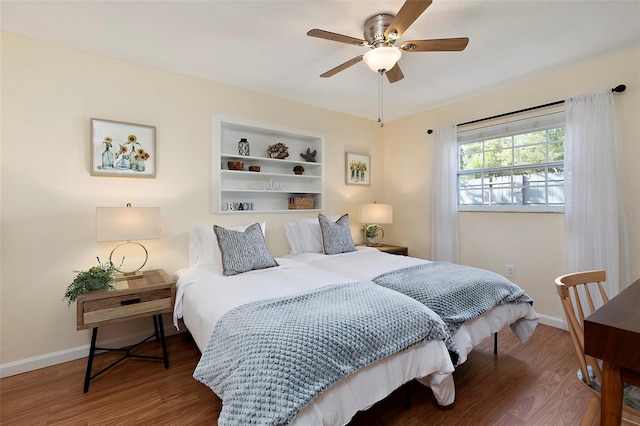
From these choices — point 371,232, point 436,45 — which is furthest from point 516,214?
point 436,45

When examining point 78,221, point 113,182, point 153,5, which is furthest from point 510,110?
point 78,221

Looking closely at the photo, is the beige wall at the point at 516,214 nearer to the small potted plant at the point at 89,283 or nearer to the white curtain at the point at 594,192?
the white curtain at the point at 594,192

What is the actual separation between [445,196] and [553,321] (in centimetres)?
166

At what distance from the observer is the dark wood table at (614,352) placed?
2.75ft

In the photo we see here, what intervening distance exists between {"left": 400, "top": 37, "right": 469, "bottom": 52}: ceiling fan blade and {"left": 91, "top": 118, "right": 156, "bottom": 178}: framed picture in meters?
2.27

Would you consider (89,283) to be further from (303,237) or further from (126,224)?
(303,237)

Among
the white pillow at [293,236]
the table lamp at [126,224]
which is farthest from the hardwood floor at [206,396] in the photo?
the white pillow at [293,236]

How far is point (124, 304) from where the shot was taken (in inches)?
81.3

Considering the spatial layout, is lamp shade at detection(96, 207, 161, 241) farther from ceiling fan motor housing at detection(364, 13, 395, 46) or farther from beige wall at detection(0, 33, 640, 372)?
ceiling fan motor housing at detection(364, 13, 395, 46)

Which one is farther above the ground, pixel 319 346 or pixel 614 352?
pixel 614 352

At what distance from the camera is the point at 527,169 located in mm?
3158

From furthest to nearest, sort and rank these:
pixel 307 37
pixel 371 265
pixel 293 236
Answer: pixel 293 236
pixel 371 265
pixel 307 37

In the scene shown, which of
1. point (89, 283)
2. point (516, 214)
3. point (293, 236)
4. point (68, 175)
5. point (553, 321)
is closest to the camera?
point (89, 283)

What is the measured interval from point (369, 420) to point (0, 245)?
9.16ft
